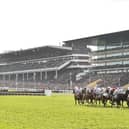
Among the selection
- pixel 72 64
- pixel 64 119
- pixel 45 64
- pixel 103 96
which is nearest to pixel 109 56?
pixel 72 64

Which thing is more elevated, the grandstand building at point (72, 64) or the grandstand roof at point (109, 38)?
the grandstand roof at point (109, 38)

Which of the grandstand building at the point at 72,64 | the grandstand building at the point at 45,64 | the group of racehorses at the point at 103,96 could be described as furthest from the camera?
the grandstand building at the point at 45,64

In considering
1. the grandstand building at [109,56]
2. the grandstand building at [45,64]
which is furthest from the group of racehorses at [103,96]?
the grandstand building at [45,64]

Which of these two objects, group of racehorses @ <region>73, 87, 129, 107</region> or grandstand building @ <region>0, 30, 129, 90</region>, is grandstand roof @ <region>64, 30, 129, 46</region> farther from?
group of racehorses @ <region>73, 87, 129, 107</region>

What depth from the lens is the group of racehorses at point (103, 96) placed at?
1459 inches

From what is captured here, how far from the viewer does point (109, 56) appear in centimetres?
14075

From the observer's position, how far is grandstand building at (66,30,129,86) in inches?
4921

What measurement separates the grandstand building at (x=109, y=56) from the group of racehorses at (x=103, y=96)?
72859 millimetres

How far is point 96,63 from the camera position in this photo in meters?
147

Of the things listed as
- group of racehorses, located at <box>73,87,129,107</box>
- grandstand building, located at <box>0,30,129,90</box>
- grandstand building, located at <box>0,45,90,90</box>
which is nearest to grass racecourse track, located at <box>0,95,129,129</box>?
group of racehorses, located at <box>73,87,129,107</box>

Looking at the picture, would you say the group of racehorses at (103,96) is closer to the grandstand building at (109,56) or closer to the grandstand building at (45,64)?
the grandstand building at (109,56)

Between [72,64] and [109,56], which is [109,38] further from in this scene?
[72,64]

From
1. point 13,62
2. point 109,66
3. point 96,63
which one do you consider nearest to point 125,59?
point 109,66

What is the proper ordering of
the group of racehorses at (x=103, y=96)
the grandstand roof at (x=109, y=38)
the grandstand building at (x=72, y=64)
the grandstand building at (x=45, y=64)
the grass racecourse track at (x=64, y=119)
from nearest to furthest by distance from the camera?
1. the grass racecourse track at (x=64, y=119)
2. the group of racehorses at (x=103, y=96)
3. the grandstand building at (x=72, y=64)
4. the grandstand roof at (x=109, y=38)
5. the grandstand building at (x=45, y=64)
